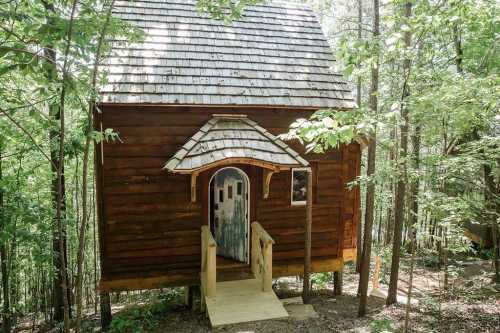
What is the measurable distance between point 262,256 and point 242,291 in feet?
2.90

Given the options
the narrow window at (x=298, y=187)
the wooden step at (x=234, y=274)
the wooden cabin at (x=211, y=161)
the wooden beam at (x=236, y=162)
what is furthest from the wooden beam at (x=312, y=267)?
the wooden beam at (x=236, y=162)

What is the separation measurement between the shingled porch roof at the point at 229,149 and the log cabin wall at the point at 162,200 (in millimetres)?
465

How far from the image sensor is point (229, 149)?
23.9ft

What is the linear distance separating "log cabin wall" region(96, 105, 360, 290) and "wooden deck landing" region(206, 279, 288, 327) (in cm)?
109

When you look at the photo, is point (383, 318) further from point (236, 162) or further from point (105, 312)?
point (105, 312)

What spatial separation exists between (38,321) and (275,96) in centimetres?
1137

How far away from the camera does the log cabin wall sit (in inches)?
306

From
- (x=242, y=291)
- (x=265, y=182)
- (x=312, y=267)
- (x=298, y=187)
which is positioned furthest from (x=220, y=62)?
(x=312, y=267)

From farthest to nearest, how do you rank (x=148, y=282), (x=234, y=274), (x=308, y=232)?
(x=234, y=274), (x=148, y=282), (x=308, y=232)

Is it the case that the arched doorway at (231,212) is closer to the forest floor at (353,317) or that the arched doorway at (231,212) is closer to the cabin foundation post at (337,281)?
the forest floor at (353,317)

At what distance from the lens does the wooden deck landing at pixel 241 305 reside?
686 centimetres

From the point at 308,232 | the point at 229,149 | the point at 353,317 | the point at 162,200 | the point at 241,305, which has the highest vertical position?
the point at 229,149

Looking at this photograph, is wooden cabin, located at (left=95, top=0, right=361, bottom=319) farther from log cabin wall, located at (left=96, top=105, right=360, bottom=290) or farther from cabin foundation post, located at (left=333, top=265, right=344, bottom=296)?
cabin foundation post, located at (left=333, top=265, right=344, bottom=296)

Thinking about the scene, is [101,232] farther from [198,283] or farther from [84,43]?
[84,43]
